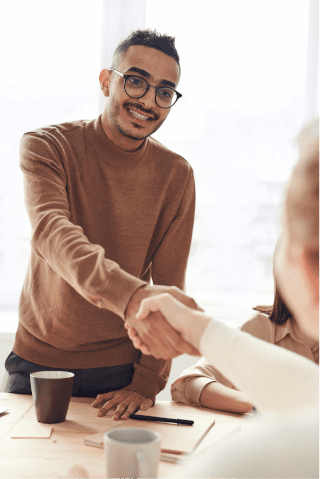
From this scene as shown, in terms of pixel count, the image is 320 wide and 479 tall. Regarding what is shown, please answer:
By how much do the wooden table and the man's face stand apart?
2.88ft

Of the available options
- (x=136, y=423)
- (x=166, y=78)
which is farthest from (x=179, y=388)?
(x=166, y=78)

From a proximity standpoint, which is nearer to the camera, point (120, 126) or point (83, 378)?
point (83, 378)

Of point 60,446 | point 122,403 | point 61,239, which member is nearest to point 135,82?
point 61,239

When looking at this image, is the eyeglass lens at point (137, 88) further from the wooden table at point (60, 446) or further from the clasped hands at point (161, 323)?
the wooden table at point (60, 446)

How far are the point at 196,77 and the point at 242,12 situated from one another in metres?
0.45

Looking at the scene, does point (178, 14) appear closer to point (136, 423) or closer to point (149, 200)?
point (149, 200)

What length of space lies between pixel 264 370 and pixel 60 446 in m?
0.51

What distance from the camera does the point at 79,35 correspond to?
9.28 feet

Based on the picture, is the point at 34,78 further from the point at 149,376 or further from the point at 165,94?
the point at 149,376

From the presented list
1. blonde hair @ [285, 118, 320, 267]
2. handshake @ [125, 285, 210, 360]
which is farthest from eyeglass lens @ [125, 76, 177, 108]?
blonde hair @ [285, 118, 320, 267]

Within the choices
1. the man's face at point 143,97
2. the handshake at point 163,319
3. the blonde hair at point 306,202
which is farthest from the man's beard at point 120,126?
the blonde hair at point 306,202

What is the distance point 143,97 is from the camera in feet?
5.19

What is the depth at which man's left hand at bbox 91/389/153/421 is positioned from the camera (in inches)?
46.4

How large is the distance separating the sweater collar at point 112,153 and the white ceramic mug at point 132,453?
1041 mm
